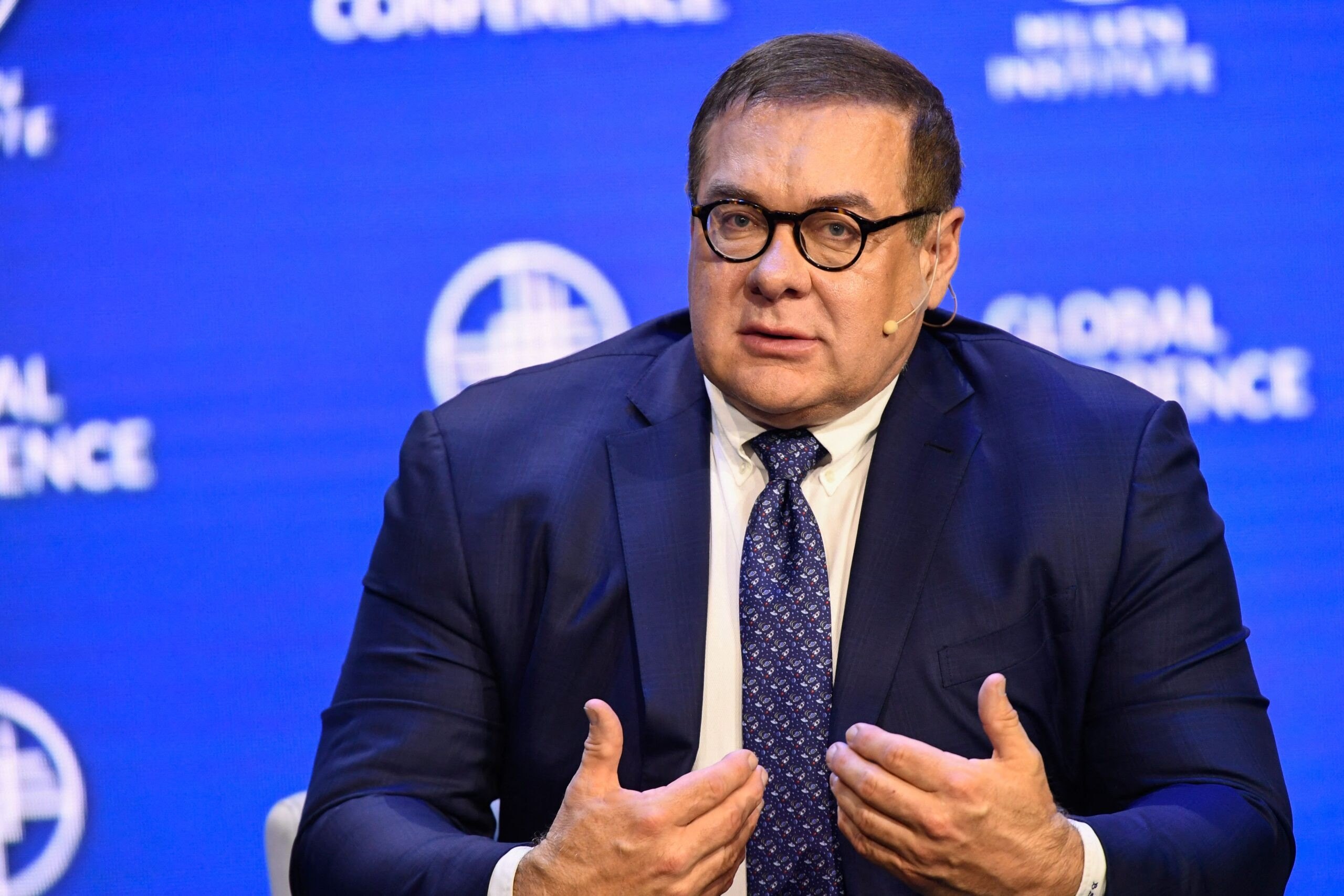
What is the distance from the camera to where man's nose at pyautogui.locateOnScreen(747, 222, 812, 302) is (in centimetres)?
197

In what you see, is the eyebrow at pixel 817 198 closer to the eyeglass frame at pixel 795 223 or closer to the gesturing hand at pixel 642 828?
the eyeglass frame at pixel 795 223

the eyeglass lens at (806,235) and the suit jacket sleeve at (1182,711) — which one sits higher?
the eyeglass lens at (806,235)

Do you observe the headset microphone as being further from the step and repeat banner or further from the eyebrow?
the step and repeat banner

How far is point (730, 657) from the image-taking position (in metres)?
2.01

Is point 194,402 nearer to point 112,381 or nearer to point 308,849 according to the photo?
point 112,381

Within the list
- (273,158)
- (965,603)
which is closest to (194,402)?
(273,158)

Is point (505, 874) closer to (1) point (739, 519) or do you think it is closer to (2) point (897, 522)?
(1) point (739, 519)

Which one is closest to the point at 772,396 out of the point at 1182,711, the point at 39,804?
the point at 1182,711

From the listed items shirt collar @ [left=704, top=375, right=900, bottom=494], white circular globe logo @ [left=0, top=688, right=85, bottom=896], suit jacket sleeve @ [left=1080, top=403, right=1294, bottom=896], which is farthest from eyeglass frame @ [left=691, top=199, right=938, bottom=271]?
white circular globe logo @ [left=0, top=688, right=85, bottom=896]

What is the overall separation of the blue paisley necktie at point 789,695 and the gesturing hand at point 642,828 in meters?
0.27

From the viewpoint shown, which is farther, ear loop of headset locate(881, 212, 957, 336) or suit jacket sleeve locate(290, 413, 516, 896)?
ear loop of headset locate(881, 212, 957, 336)

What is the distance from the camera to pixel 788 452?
2102 mm

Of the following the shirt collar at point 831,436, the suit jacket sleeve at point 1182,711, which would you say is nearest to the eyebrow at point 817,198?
the shirt collar at point 831,436

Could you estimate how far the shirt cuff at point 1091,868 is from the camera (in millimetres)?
1714
